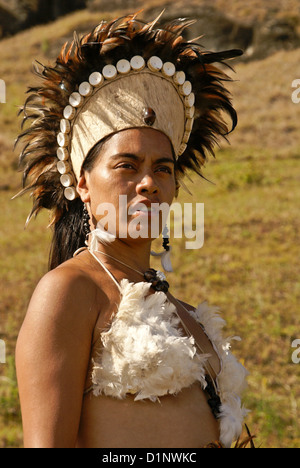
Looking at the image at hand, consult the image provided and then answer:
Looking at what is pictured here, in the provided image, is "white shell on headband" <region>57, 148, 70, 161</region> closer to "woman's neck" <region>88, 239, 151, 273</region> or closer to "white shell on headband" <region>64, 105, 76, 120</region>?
"white shell on headband" <region>64, 105, 76, 120</region>

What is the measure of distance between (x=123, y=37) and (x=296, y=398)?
4.55 meters

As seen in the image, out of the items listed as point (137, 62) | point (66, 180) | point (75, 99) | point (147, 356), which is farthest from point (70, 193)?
point (147, 356)

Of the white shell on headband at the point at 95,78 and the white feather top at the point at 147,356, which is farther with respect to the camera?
the white shell on headband at the point at 95,78

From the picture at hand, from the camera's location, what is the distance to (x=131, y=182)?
8.31 ft

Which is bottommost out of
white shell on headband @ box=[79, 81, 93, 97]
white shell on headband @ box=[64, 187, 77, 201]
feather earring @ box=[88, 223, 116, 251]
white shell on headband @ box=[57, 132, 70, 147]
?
feather earring @ box=[88, 223, 116, 251]

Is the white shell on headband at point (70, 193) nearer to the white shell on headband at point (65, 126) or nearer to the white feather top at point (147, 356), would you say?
the white shell on headband at point (65, 126)

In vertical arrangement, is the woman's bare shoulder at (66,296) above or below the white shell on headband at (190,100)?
below

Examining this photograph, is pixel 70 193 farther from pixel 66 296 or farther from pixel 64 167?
pixel 66 296

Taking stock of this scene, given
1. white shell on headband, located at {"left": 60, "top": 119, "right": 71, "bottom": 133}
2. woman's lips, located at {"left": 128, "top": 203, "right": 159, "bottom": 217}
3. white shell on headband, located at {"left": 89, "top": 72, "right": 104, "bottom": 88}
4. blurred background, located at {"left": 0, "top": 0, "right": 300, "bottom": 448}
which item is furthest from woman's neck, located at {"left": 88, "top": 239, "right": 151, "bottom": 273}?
blurred background, located at {"left": 0, "top": 0, "right": 300, "bottom": 448}

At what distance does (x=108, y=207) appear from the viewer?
256 cm

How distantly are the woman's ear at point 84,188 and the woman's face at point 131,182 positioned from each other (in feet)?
0.11

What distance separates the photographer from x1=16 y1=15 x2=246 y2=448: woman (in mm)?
2137

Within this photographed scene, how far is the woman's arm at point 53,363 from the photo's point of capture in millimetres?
2055

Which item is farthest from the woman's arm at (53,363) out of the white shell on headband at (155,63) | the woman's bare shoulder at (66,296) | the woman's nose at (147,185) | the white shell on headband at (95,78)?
the white shell on headband at (155,63)
